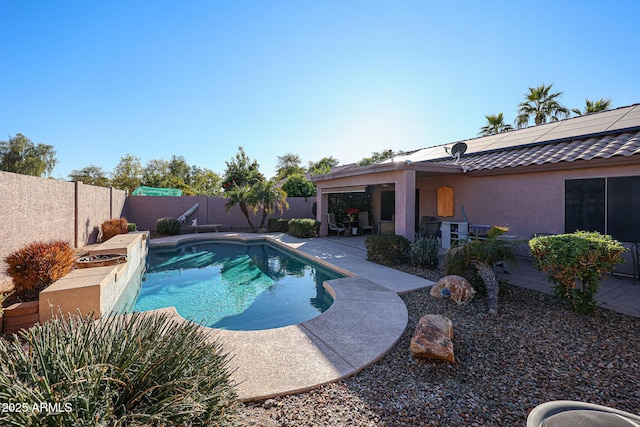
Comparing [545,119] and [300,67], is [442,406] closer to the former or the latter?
[300,67]

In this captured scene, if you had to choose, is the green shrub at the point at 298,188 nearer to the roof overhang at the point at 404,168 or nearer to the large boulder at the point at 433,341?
the roof overhang at the point at 404,168

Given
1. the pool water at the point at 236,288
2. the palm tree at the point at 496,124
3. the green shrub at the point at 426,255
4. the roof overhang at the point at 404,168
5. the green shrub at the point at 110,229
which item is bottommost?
the pool water at the point at 236,288

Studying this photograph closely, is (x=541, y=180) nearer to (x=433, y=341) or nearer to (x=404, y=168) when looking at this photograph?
(x=404, y=168)

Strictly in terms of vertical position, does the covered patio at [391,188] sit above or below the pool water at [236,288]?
above

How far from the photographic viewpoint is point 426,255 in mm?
8336

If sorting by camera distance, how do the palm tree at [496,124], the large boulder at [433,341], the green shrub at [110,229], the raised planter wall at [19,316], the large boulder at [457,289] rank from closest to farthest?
the large boulder at [433,341]
the raised planter wall at [19,316]
the large boulder at [457,289]
the green shrub at [110,229]
the palm tree at [496,124]

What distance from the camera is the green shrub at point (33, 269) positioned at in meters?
5.15

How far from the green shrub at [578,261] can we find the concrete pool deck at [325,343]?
251cm

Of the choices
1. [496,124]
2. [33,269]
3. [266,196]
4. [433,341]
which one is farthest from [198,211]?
[496,124]

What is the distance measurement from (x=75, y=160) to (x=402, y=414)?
164 ft

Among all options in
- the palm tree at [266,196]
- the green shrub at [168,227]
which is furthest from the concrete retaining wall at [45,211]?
the palm tree at [266,196]

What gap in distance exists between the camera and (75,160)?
39.0 meters

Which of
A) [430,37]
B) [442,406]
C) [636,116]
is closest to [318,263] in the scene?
[442,406]

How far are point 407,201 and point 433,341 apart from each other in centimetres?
602
